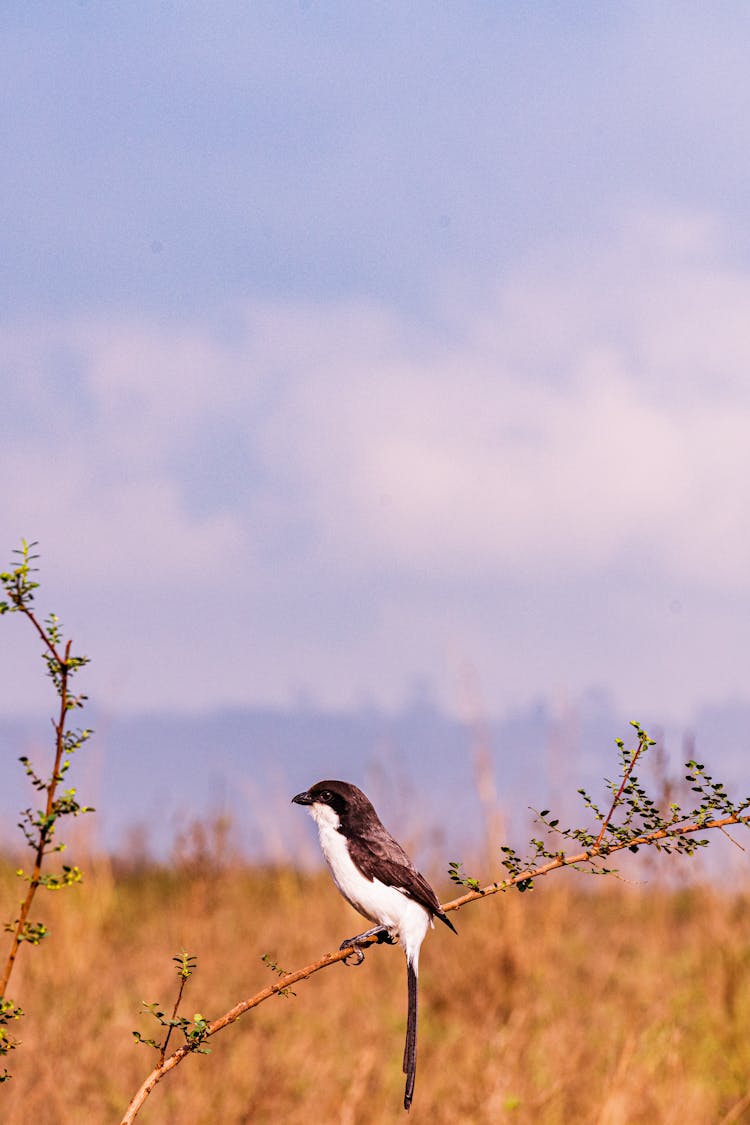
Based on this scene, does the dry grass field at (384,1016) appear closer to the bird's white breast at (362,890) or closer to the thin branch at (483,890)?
the bird's white breast at (362,890)

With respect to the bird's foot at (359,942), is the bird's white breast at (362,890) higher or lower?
higher

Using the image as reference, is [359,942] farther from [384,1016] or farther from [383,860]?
[384,1016]

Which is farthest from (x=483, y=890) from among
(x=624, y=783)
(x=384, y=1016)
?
(x=384, y=1016)

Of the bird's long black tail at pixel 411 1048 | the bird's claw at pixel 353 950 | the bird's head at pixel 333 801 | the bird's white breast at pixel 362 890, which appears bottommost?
the bird's long black tail at pixel 411 1048

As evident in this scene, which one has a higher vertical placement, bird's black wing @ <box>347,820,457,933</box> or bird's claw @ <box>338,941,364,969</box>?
bird's black wing @ <box>347,820,457,933</box>

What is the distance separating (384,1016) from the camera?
→ 36.6ft

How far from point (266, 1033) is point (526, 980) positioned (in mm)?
2544

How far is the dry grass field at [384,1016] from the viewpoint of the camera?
25.8 ft

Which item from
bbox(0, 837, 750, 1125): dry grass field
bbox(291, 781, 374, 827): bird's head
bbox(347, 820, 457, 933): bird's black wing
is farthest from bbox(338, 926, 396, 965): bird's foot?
bbox(0, 837, 750, 1125): dry grass field

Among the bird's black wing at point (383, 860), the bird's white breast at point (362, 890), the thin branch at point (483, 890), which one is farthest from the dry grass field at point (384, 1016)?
the thin branch at point (483, 890)

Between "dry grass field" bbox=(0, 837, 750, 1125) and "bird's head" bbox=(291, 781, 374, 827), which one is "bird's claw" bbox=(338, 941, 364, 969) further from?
"dry grass field" bbox=(0, 837, 750, 1125)

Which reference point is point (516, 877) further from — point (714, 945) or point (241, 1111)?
point (714, 945)

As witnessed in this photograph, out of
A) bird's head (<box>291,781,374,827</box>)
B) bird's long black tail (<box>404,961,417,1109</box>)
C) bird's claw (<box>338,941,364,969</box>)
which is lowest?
bird's long black tail (<box>404,961,417,1109</box>)

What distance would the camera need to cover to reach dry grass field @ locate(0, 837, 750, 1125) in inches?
310
